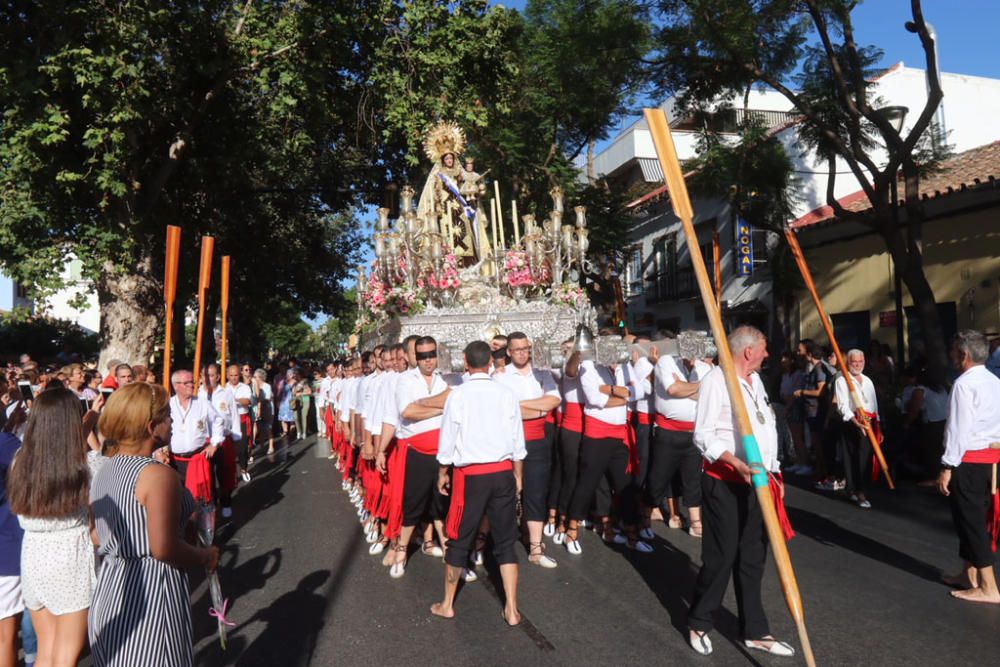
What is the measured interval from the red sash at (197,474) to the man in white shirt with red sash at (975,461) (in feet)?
20.7

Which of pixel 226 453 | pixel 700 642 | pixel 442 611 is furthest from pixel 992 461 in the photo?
pixel 226 453

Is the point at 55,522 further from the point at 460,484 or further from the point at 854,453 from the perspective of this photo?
the point at 854,453

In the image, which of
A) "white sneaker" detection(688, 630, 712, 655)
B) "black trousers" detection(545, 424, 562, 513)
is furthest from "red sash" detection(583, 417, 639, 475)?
"white sneaker" detection(688, 630, 712, 655)

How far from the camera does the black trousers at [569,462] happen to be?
718 cm

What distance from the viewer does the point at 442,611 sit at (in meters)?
5.32

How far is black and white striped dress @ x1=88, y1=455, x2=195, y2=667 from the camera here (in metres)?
2.87

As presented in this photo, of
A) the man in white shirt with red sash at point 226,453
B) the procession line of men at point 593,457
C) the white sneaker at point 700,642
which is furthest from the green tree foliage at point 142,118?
the white sneaker at point 700,642

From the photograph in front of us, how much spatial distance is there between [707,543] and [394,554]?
3.07 m

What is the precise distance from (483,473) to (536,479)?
1666mm

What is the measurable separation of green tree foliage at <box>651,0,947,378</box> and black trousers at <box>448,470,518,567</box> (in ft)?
26.5

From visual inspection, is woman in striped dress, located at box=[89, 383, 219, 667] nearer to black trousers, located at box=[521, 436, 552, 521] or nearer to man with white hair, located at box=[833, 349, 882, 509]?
black trousers, located at box=[521, 436, 552, 521]

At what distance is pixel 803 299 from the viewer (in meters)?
20.9

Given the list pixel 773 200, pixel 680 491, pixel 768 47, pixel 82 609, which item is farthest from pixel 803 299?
pixel 82 609

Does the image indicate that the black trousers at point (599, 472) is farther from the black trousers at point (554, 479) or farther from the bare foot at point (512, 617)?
the bare foot at point (512, 617)
